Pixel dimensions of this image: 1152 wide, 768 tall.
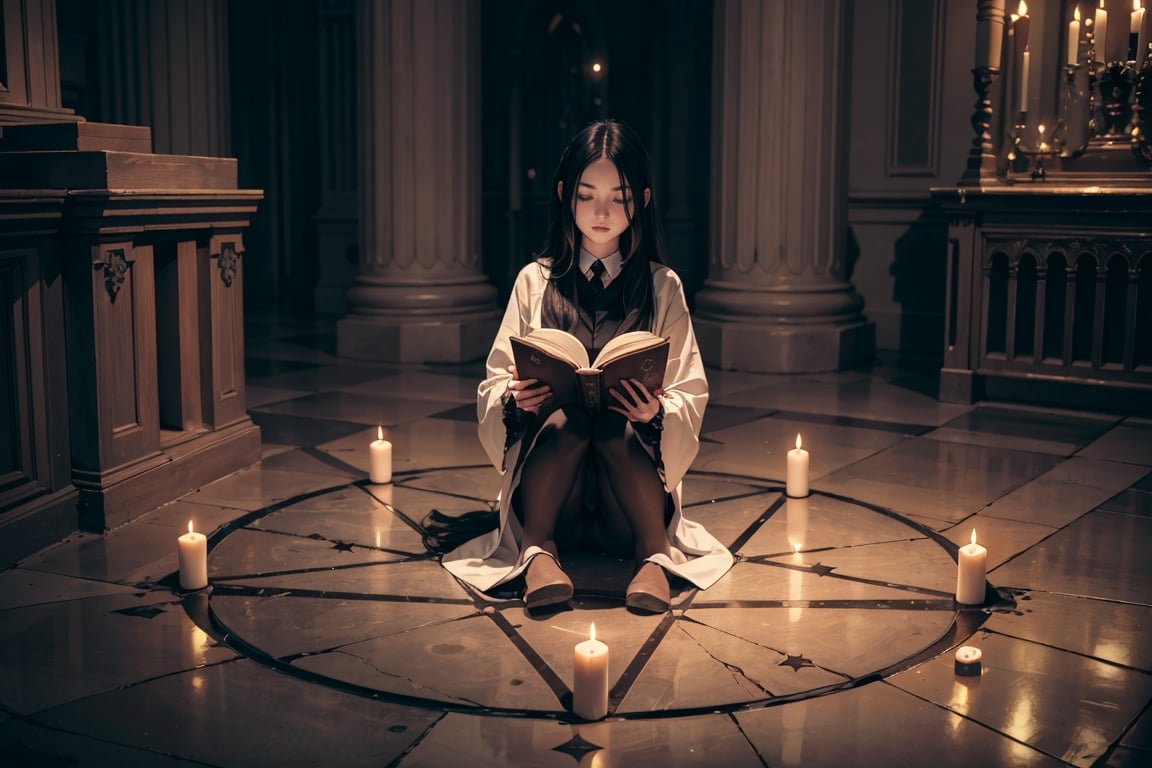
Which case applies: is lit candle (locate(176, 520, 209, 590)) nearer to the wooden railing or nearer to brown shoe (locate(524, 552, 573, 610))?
brown shoe (locate(524, 552, 573, 610))

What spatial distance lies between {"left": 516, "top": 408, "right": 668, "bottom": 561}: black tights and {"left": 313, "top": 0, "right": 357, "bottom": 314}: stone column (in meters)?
8.31

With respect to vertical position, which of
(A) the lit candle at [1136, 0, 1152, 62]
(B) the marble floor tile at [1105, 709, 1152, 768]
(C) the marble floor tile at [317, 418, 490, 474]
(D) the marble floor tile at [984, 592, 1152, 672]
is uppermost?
(A) the lit candle at [1136, 0, 1152, 62]

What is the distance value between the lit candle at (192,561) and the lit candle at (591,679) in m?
1.48

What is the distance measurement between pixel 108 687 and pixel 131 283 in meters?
2.00

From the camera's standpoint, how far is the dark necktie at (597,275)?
4027 mm

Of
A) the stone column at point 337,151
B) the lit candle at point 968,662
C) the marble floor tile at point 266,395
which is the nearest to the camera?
the lit candle at point 968,662

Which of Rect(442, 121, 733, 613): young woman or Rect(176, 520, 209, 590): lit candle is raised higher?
Rect(442, 121, 733, 613): young woman

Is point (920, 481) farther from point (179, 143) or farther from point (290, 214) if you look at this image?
point (290, 214)

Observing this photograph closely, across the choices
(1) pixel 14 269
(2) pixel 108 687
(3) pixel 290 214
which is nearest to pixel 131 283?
(1) pixel 14 269

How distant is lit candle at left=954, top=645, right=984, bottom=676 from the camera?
321 cm

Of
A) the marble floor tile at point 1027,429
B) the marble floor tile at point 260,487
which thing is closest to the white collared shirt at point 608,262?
the marble floor tile at point 260,487

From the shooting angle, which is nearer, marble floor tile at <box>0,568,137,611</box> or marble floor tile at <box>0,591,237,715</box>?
marble floor tile at <box>0,591,237,715</box>

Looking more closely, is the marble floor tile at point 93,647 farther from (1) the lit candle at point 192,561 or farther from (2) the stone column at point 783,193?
(2) the stone column at point 783,193

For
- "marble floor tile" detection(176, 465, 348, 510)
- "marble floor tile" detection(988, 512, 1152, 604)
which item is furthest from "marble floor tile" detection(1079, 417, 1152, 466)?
"marble floor tile" detection(176, 465, 348, 510)
